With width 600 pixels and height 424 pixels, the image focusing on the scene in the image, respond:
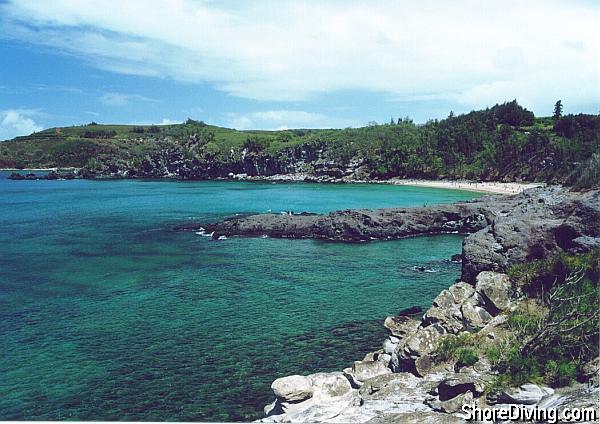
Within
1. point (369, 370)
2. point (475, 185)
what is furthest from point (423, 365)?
point (475, 185)

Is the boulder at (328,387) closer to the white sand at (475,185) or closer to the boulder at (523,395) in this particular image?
the boulder at (523,395)

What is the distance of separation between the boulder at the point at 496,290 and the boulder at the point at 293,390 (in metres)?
7.81

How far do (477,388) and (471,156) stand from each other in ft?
414

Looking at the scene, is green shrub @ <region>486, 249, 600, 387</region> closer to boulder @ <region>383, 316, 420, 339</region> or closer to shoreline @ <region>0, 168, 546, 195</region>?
boulder @ <region>383, 316, 420, 339</region>

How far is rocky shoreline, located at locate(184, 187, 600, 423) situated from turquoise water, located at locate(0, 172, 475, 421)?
2.72 meters

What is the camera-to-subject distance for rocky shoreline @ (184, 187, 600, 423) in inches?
450

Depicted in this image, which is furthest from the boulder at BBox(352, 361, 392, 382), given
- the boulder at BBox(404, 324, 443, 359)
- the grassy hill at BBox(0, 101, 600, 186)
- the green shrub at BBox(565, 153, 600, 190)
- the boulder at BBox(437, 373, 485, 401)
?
the grassy hill at BBox(0, 101, 600, 186)

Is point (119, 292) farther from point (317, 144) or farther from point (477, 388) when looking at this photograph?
point (317, 144)

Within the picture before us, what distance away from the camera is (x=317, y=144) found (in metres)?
154

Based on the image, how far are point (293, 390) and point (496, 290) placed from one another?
8.77 metres

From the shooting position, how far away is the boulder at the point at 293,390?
1370 centimetres

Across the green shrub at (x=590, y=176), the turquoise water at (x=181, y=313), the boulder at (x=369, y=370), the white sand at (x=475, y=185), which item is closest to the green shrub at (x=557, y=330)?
the boulder at (x=369, y=370)

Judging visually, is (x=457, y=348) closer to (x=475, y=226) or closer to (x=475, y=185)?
(x=475, y=226)

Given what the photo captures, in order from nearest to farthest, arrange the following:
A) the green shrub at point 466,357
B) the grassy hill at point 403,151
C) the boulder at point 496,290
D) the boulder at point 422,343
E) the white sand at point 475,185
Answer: the green shrub at point 466,357 < the boulder at point 422,343 < the boulder at point 496,290 < the white sand at point 475,185 < the grassy hill at point 403,151
